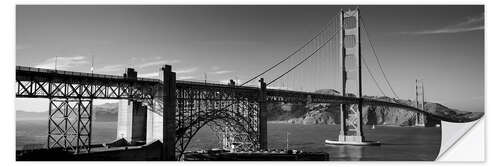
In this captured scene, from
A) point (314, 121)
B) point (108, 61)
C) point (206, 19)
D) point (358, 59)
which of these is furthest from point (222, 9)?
point (314, 121)

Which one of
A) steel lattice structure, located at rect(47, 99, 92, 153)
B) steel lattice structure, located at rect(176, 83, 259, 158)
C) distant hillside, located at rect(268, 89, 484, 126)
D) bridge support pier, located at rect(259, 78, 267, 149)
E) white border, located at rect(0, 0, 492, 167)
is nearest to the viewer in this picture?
white border, located at rect(0, 0, 492, 167)

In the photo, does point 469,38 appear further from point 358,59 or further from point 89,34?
point 358,59

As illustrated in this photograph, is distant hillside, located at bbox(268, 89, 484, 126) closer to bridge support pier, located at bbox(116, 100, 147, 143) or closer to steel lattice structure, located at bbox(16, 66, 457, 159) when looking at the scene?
steel lattice structure, located at bbox(16, 66, 457, 159)

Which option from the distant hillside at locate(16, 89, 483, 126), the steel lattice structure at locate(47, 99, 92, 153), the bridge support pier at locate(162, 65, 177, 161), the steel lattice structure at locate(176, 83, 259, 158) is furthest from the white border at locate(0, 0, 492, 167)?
the steel lattice structure at locate(176, 83, 259, 158)

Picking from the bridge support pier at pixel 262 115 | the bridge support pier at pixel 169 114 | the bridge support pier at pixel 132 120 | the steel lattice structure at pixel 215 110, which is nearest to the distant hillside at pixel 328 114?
the bridge support pier at pixel 132 120

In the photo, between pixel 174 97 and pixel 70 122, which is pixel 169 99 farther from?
pixel 70 122

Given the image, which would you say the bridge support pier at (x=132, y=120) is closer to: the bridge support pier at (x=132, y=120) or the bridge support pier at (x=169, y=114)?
the bridge support pier at (x=132, y=120)

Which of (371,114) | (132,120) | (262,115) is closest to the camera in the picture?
(132,120)

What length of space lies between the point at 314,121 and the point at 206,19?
12632cm

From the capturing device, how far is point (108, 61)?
19000 mm

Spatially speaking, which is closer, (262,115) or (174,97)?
(174,97)
